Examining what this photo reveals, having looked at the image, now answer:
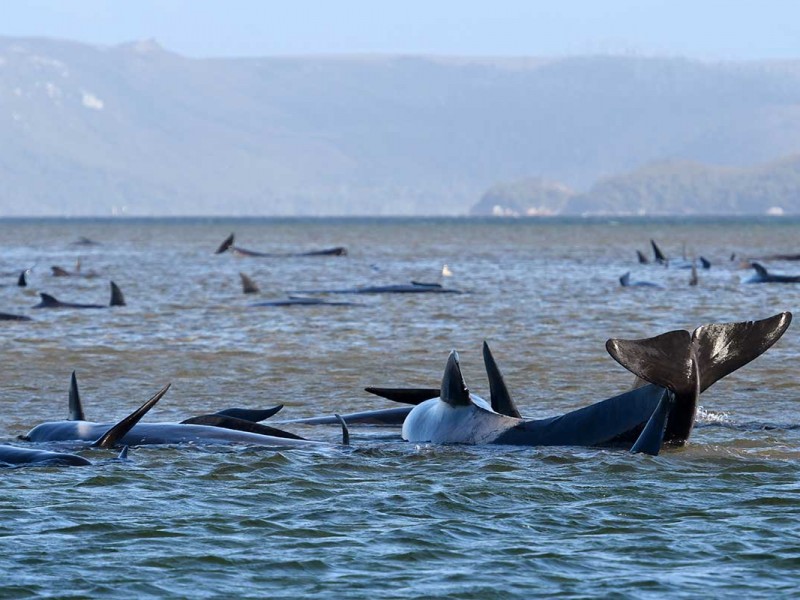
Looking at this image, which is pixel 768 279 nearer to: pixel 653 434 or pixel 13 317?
pixel 13 317

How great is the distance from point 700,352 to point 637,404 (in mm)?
1290

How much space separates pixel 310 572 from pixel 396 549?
2.57ft

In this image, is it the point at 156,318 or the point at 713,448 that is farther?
the point at 156,318

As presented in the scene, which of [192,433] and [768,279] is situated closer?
[192,433]

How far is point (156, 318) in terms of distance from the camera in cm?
3259

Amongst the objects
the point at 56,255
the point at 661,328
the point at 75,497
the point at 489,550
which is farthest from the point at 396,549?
the point at 56,255

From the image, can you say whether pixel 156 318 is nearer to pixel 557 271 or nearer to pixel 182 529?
pixel 182 529

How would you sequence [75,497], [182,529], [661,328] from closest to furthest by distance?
1. [182,529]
2. [75,497]
3. [661,328]

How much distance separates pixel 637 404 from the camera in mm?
13031

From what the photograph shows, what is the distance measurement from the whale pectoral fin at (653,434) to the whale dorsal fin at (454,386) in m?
1.56

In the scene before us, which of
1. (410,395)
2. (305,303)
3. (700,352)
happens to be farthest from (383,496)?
(305,303)

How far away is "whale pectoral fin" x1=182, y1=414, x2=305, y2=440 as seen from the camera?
47.0ft

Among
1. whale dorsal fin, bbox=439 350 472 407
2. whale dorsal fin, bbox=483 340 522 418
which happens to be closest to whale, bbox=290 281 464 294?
whale dorsal fin, bbox=483 340 522 418

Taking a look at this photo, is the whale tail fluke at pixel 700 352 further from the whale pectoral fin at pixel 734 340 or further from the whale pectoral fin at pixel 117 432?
the whale pectoral fin at pixel 117 432
